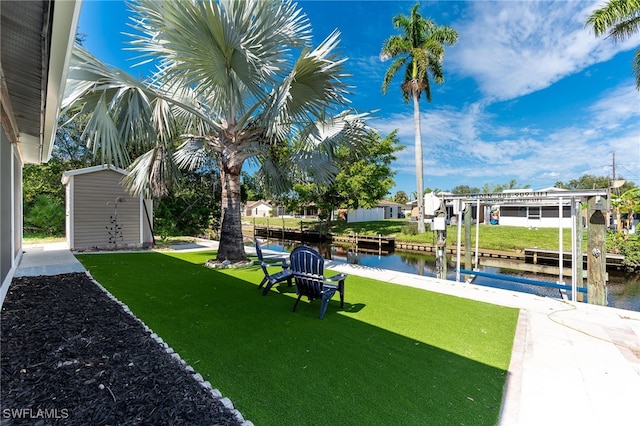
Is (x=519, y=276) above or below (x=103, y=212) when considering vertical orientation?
below

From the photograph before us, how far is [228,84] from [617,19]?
43.8 feet

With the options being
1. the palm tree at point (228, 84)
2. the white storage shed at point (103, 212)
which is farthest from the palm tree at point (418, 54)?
the white storage shed at point (103, 212)

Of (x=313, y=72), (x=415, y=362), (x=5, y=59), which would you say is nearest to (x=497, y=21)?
(x=313, y=72)

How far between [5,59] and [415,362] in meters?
4.62

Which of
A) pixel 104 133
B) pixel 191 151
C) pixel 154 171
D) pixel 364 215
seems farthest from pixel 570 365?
pixel 364 215

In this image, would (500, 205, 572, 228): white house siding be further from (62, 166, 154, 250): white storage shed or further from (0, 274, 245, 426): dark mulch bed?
(0, 274, 245, 426): dark mulch bed

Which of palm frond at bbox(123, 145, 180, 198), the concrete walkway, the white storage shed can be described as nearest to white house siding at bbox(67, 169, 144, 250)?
the white storage shed

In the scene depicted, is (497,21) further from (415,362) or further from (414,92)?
(415,362)

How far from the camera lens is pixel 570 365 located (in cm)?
279

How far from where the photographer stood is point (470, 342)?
325cm

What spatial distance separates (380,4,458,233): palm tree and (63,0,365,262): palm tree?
43.8 feet

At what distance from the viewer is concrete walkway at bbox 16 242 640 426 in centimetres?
211

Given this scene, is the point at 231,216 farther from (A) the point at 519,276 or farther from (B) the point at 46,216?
(B) the point at 46,216

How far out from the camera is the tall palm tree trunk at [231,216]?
6.90m
